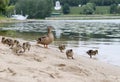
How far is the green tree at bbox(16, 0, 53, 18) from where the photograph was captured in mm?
167125

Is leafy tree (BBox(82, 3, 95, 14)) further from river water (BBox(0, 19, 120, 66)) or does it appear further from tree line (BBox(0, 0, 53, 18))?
river water (BBox(0, 19, 120, 66))

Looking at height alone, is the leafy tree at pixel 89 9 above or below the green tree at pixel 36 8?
below

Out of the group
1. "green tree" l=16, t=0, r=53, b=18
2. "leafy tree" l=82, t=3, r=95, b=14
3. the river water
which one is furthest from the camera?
"leafy tree" l=82, t=3, r=95, b=14

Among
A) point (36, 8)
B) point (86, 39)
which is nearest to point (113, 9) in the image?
point (36, 8)

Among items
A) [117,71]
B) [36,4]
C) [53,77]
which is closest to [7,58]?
[53,77]

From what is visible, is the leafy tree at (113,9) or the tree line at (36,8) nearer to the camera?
the tree line at (36,8)

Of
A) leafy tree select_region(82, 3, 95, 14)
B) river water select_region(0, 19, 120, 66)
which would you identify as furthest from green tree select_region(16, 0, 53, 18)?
river water select_region(0, 19, 120, 66)

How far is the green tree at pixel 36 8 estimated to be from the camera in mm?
167125

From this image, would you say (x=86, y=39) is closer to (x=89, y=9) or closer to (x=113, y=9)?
(x=89, y=9)

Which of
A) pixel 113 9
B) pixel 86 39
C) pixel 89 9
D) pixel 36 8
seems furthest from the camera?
pixel 113 9

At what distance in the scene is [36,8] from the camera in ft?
550

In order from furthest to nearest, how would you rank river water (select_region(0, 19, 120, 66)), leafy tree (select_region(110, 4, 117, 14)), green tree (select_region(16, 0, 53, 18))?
leafy tree (select_region(110, 4, 117, 14)), green tree (select_region(16, 0, 53, 18)), river water (select_region(0, 19, 120, 66))

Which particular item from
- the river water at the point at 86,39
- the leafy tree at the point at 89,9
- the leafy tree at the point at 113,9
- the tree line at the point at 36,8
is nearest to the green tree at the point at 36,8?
the tree line at the point at 36,8

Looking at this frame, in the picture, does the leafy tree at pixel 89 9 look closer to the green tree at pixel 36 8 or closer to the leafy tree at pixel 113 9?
the leafy tree at pixel 113 9
